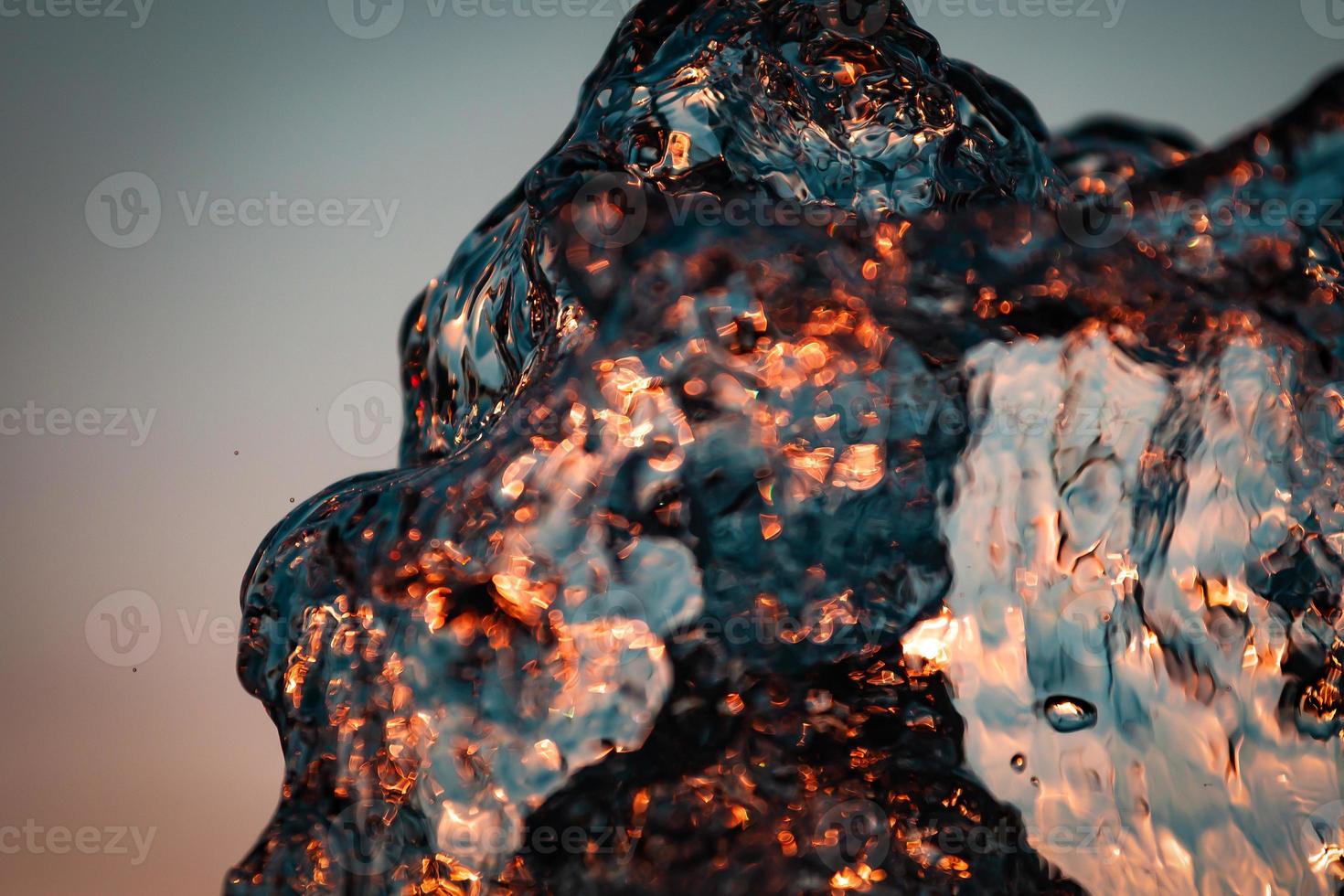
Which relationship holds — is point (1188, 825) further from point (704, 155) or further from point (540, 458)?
point (704, 155)

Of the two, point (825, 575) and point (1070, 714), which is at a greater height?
point (825, 575)

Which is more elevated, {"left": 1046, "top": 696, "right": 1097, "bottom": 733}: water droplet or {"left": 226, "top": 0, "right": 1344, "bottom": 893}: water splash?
{"left": 226, "top": 0, "right": 1344, "bottom": 893}: water splash

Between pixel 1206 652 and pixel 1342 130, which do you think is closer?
pixel 1206 652

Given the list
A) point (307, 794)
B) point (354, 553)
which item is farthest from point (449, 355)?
point (307, 794)

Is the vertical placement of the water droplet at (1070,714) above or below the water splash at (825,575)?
below
